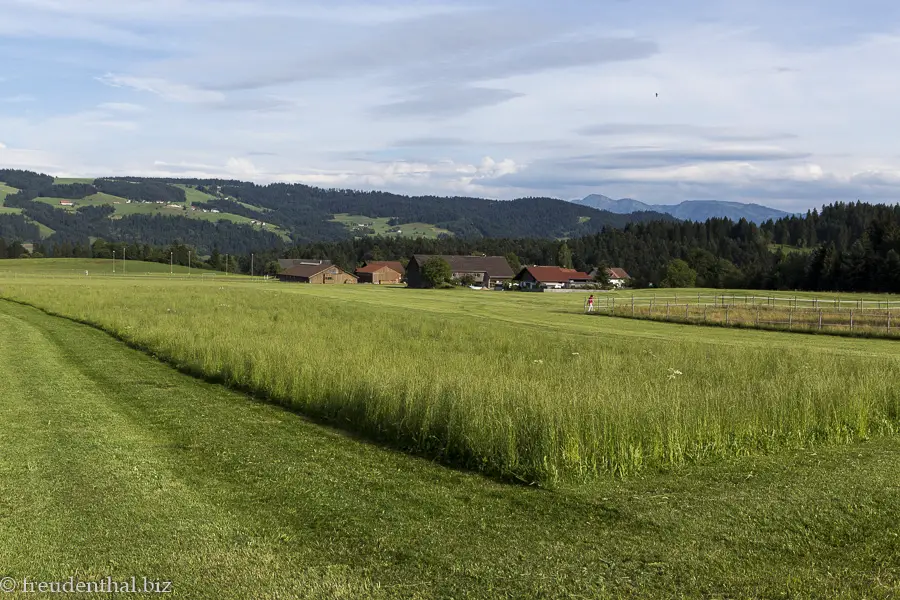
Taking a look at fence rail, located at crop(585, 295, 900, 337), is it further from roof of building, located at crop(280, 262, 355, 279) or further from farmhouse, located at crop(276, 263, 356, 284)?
roof of building, located at crop(280, 262, 355, 279)

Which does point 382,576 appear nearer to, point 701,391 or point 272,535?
point 272,535

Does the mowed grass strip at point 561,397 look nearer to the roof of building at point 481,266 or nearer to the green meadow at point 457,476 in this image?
the green meadow at point 457,476

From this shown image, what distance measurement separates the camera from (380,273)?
16525 cm

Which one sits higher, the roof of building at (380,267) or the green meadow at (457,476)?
the green meadow at (457,476)

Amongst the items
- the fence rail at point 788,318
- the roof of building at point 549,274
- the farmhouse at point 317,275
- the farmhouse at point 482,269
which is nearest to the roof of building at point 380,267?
the farmhouse at point 317,275

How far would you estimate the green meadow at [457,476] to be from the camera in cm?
721

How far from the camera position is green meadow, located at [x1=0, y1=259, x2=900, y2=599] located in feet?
23.6

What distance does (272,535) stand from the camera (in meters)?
8.22

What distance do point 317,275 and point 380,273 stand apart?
2141 centimetres

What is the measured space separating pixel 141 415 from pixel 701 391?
10.8 m

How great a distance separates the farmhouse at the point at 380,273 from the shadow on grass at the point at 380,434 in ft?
477

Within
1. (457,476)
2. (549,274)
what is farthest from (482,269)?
(457,476)

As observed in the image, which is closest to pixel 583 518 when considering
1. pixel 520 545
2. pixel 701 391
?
pixel 520 545

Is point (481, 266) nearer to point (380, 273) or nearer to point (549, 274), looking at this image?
point (549, 274)
